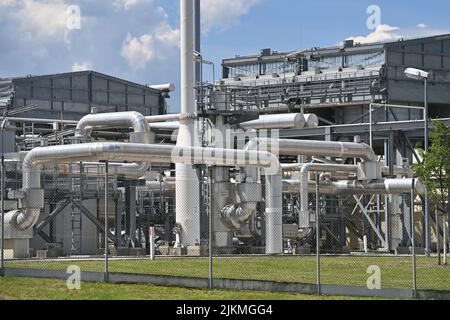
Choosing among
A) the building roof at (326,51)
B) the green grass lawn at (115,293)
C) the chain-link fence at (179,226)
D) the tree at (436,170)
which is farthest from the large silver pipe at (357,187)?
the green grass lawn at (115,293)

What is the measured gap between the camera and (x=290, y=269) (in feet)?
91.6

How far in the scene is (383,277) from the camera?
2497cm

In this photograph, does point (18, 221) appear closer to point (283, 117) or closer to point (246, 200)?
point (246, 200)

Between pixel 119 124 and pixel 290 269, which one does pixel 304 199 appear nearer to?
pixel 119 124

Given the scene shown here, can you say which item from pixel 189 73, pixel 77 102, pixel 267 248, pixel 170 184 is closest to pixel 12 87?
pixel 77 102

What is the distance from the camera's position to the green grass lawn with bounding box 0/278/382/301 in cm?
1781

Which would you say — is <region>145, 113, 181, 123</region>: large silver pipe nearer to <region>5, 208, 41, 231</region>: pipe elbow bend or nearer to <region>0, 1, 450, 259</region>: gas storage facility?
<region>0, 1, 450, 259</region>: gas storage facility

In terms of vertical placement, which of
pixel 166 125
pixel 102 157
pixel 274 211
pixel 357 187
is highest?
pixel 166 125

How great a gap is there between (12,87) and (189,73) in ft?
82.4

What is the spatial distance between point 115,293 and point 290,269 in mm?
10249

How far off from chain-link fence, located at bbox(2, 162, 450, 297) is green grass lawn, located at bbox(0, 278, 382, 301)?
9.13m

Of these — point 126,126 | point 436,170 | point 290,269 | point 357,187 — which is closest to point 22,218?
point 126,126

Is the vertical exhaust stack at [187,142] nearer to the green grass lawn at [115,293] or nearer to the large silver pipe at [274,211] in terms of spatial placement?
the large silver pipe at [274,211]

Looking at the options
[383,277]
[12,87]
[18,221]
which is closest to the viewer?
[383,277]
